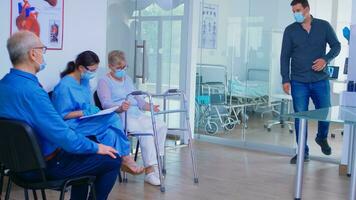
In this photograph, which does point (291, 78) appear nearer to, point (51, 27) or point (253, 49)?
point (253, 49)

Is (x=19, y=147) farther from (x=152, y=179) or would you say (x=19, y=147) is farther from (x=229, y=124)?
(x=229, y=124)

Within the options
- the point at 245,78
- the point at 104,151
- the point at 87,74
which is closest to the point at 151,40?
the point at 245,78

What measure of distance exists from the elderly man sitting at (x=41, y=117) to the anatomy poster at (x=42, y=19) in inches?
55.2

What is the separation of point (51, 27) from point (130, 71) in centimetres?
176

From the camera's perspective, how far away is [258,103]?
614 centimetres

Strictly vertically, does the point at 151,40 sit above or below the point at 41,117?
above

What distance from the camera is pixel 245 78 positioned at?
6.16 metres

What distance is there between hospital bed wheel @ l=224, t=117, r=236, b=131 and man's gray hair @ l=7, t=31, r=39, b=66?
414cm

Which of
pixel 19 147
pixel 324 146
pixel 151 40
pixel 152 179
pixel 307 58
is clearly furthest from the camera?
pixel 151 40

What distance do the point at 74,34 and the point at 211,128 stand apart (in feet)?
9.11

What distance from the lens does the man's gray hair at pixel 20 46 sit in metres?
2.46

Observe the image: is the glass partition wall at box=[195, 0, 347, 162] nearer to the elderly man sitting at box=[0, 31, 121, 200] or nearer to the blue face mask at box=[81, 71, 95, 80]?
the blue face mask at box=[81, 71, 95, 80]

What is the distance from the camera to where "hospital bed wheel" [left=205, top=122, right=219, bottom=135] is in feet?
21.3

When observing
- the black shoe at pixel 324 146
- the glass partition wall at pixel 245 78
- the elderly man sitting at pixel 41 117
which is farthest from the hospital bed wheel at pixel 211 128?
the elderly man sitting at pixel 41 117
